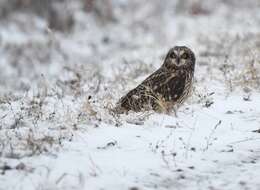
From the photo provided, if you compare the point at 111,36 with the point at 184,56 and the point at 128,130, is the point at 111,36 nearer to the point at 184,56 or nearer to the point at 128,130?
the point at 184,56

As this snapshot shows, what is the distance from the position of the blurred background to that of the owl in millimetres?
2101

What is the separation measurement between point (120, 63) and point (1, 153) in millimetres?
6857

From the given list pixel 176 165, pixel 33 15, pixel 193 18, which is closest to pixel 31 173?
pixel 176 165

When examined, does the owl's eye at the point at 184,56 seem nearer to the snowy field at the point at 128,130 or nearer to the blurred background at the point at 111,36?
the snowy field at the point at 128,130

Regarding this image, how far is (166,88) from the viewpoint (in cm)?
695

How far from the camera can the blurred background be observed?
1104 cm

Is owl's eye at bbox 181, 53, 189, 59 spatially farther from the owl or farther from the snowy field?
the snowy field

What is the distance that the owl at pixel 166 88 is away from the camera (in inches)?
267

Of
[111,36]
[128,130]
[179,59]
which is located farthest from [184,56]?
[111,36]

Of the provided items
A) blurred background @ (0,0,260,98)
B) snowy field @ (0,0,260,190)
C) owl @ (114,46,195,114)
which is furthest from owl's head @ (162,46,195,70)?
blurred background @ (0,0,260,98)

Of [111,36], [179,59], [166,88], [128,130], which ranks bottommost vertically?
[128,130]

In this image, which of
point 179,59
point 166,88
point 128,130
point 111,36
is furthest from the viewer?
point 111,36

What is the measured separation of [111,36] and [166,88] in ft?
31.9

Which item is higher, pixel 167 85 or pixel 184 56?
pixel 184 56
